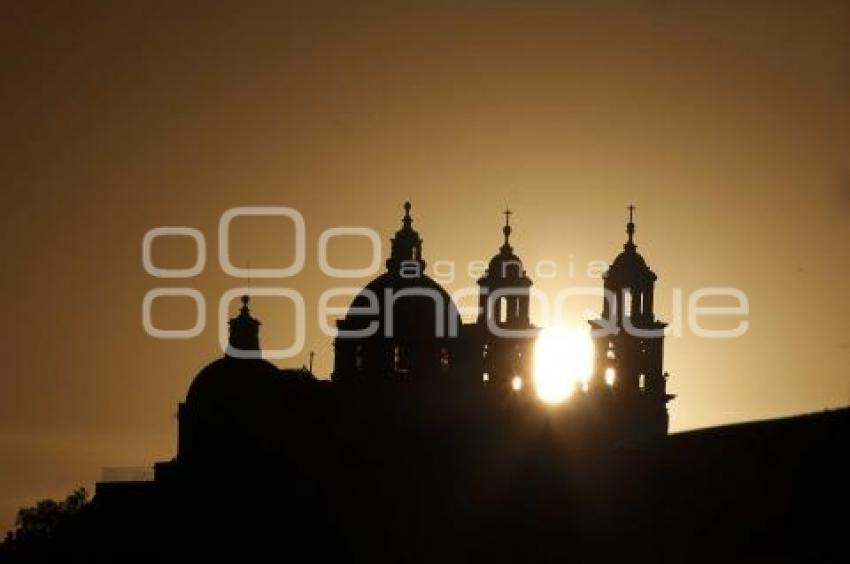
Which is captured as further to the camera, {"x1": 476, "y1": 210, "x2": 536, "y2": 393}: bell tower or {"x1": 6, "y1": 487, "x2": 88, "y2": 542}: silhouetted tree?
{"x1": 6, "y1": 487, "x2": 88, "y2": 542}: silhouetted tree

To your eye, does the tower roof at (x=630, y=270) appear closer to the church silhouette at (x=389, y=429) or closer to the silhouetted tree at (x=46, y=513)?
the church silhouette at (x=389, y=429)

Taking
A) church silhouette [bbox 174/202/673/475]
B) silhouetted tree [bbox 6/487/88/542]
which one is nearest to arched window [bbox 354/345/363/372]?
church silhouette [bbox 174/202/673/475]

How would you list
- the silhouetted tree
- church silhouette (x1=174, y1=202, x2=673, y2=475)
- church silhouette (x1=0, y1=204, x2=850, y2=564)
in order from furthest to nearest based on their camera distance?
the silhouetted tree, church silhouette (x1=174, y1=202, x2=673, y2=475), church silhouette (x1=0, y1=204, x2=850, y2=564)

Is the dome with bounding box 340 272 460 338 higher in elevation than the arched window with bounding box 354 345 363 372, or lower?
higher

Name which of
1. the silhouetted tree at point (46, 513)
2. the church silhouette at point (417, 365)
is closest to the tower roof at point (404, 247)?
the church silhouette at point (417, 365)

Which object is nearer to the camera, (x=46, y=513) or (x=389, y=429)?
(x=389, y=429)

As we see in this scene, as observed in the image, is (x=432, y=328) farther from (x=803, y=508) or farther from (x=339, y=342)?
(x=803, y=508)

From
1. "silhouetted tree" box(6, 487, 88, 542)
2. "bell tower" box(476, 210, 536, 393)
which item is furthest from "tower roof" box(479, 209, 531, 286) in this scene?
"silhouetted tree" box(6, 487, 88, 542)

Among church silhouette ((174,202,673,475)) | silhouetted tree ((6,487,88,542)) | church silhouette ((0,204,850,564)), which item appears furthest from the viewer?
silhouetted tree ((6,487,88,542))

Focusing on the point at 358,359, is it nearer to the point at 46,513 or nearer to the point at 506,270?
the point at 506,270

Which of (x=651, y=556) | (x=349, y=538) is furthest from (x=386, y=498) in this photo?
(x=651, y=556)

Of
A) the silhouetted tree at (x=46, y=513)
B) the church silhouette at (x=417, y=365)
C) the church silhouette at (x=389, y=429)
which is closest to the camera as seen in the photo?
the church silhouette at (x=389, y=429)

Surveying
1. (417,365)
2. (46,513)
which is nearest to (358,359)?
(417,365)

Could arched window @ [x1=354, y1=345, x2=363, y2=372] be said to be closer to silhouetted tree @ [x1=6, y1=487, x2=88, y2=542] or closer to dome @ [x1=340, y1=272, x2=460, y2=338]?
dome @ [x1=340, y1=272, x2=460, y2=338]
